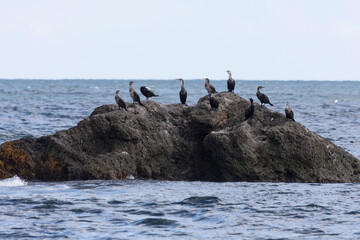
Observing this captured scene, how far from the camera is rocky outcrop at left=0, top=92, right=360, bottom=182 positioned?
16406 mm

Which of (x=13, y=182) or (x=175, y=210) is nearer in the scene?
(x=175, y=210)

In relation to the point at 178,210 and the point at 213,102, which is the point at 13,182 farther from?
the point at 213,102

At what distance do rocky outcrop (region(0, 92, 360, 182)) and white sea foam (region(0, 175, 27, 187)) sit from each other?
190mm

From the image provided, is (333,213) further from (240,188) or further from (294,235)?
(240,188)

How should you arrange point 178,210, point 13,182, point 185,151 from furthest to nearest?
point 185,151
point 13,182
point 178,210

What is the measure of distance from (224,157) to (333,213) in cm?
417

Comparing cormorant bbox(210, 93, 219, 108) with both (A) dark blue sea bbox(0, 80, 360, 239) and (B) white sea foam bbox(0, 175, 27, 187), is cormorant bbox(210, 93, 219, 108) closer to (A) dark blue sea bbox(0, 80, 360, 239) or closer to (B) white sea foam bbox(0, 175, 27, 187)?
(A) dark blue sea bbox(0, 80, 360, 239)

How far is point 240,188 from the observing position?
1551 centimetres

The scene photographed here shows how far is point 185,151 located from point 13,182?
4.73 m

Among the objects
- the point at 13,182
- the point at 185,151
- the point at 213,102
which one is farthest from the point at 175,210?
the point at 213,102

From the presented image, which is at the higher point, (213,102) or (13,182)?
(213,102)

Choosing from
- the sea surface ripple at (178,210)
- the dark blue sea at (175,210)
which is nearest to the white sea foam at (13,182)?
the dark blue sea at (175,210)

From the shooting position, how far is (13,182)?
1597cm

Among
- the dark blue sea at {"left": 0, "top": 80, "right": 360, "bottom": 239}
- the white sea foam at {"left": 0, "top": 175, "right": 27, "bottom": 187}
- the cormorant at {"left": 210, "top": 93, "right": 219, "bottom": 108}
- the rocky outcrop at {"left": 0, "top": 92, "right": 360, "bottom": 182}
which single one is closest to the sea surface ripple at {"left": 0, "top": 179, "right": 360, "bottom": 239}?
the dark blue sea at {"left": 0, "top": 80, "right": 360, "bottom": 239}
